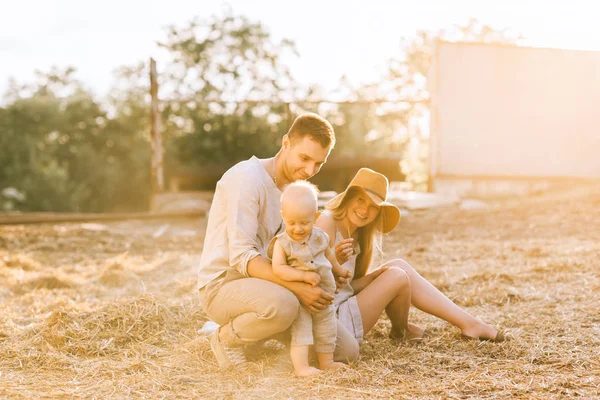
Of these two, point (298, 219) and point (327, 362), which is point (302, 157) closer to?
point (298, 219)

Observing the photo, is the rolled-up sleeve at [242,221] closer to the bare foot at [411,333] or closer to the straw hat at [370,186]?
the straw hat at [370,186]

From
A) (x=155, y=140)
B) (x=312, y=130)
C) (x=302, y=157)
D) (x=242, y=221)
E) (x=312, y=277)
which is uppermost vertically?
(x=312, y=130)

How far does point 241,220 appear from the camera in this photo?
326 centimetres

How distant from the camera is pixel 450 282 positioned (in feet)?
18.0

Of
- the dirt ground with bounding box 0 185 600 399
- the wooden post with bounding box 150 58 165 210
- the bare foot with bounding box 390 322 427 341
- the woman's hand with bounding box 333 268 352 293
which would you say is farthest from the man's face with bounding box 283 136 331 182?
the wooden post with bounding box 150 58 165 210

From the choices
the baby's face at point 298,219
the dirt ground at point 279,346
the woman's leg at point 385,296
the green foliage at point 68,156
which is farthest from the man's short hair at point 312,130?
the green foliage at point 68,156

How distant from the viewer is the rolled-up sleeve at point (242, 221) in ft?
10.6

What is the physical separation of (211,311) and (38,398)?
861 mm

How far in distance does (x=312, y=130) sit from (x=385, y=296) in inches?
41.5

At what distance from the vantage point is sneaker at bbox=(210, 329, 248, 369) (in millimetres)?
3385

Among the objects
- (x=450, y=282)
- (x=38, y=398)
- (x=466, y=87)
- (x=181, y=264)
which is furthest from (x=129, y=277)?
(x=466, y=87)

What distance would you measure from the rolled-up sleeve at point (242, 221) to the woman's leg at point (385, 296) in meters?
0.76

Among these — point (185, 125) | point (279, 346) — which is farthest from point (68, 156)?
point (279, 346)

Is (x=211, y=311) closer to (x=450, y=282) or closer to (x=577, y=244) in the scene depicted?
(x=450, y=282)
